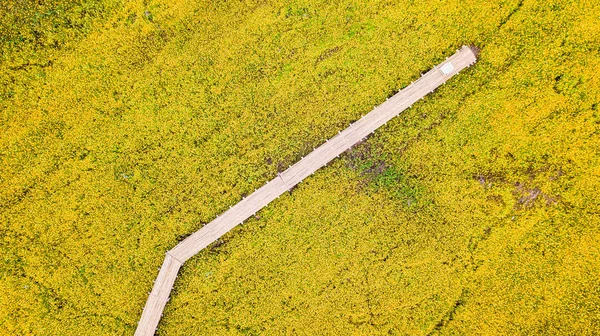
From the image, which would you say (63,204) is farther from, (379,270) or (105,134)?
(379,270)

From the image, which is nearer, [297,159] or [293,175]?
[293,175]

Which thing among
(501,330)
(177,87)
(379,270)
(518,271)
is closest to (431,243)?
(379,270)

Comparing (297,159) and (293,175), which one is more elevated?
(297,159)
